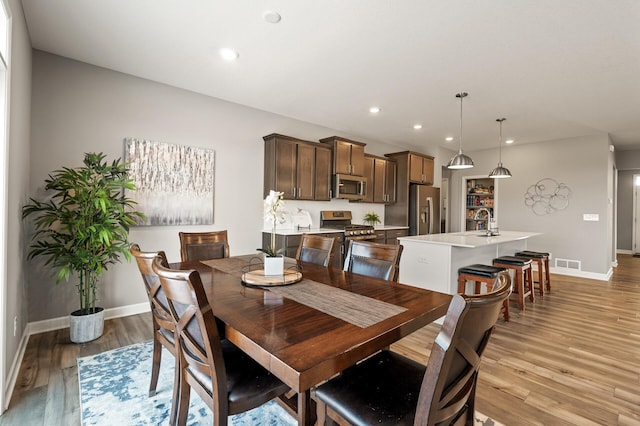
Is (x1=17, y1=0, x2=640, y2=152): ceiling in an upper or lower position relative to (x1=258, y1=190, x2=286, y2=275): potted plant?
upper

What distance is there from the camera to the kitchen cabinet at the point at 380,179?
579 cm

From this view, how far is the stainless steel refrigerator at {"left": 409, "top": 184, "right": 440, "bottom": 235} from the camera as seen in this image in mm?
6062

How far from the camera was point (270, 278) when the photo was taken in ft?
6.03

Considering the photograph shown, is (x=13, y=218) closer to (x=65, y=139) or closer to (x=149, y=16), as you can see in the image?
(x=65, y=139)

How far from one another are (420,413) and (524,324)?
3087 mm

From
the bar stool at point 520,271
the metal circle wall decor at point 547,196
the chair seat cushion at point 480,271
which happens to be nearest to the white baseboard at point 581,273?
the metal circle wall decor at point 547,196

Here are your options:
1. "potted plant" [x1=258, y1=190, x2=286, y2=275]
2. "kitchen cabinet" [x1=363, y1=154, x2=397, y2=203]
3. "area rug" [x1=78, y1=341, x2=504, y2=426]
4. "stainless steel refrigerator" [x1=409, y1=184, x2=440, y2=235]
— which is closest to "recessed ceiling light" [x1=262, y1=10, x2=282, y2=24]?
"potted plant" [x1=258, y1=190, x2=286, y2=275]

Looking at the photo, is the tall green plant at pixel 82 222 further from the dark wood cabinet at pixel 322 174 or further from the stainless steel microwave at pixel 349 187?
the stainless steel microwave at pixel 349 187

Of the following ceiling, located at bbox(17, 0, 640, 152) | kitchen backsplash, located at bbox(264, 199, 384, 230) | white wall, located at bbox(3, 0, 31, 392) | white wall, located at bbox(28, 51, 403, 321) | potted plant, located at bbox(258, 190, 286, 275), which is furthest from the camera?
kitchen backsplash, located at bbox(264, 199, 384, 230)

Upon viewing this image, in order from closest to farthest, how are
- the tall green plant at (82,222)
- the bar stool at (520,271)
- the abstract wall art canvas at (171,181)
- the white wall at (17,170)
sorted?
the white wall at (17,170) < the tall green plant at (82,222) < the abstract wall art canvas at (171,181) < the bar stool at (520,271)

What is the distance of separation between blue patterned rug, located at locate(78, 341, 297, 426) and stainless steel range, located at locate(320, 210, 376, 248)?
10.3 ft

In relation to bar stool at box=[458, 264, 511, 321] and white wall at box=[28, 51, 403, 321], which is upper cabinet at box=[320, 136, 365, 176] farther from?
bar stool at box=[458, 264, 511, 321]

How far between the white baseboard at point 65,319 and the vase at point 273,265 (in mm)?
2381

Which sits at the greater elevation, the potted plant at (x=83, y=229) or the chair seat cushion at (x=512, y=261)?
the potted plant at (x=83, y=229)
